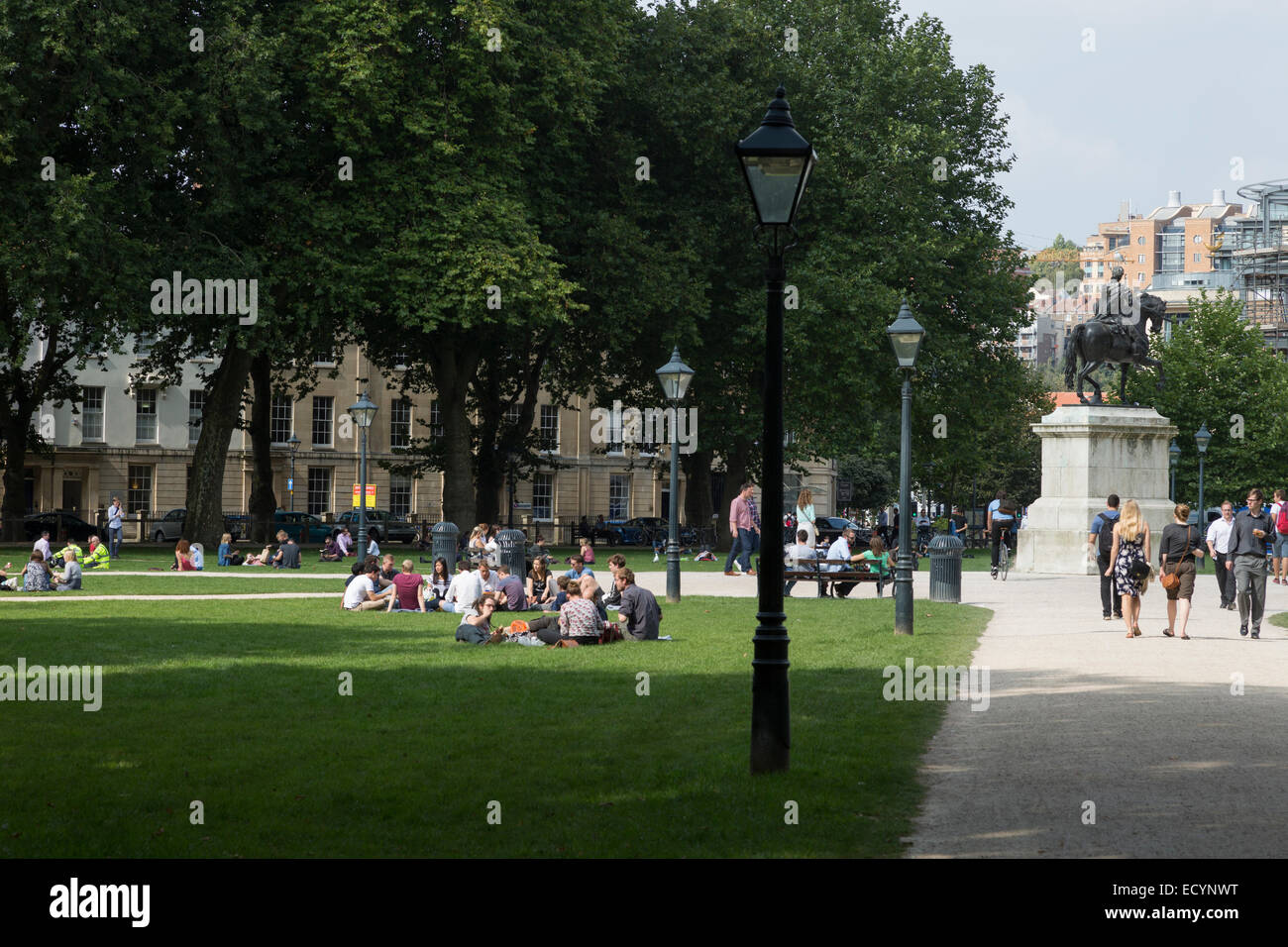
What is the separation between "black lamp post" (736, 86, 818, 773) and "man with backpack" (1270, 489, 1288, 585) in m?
26.7

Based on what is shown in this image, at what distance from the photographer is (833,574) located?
1026 inches

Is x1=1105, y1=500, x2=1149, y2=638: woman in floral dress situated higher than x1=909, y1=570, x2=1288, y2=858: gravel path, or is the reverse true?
x1=1105, y1=500, x2=1149, y2=638: woman in floral dress

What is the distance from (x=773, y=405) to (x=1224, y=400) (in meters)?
61.6

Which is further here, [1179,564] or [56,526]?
[56,526]

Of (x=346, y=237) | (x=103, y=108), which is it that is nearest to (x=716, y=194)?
(x=346, y=237)

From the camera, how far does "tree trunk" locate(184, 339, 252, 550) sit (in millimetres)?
41250

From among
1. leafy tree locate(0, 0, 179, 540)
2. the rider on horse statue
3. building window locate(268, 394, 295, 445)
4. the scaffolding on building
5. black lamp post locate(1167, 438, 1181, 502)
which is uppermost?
the scaffolding on building

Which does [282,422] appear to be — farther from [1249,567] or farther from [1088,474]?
[1249,567]

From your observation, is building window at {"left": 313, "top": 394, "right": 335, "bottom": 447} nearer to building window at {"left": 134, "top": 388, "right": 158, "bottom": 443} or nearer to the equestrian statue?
building window at {"left": 134, "top": 388, "right": 158, "bottom": 443}

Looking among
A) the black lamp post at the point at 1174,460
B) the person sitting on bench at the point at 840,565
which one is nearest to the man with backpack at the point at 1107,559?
the person sitting on bench at the point at 840,565

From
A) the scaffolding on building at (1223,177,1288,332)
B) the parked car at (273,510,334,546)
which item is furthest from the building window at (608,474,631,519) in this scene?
the scaffolding on building at (1223,177,1288,332)

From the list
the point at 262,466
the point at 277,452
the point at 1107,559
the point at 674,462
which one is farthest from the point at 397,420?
the point at 1107,559

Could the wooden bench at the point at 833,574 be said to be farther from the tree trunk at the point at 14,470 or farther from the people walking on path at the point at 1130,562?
the tree trunk at the point at 14,470

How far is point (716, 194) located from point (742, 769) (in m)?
39.2
